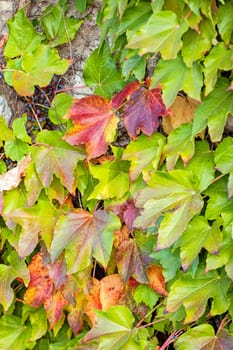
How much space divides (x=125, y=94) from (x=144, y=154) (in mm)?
172

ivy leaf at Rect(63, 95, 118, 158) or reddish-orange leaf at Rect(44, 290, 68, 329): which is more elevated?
ivy leaf at Rect(63, 95, 118, 158)

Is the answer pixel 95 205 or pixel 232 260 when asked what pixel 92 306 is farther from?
pixel 232 260

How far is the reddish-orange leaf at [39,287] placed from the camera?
179 cm

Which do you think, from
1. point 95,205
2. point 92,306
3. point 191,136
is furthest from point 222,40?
point 92,306

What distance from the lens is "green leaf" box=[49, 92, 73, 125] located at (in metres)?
1.72

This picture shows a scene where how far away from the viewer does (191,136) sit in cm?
151

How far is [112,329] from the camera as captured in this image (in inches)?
61.4

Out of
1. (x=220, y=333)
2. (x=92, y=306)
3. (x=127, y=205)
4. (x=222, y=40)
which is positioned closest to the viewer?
(x=222, y=40)

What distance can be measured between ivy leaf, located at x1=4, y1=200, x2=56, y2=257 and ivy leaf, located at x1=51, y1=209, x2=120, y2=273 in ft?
0.26

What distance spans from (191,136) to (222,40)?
252 millimetres

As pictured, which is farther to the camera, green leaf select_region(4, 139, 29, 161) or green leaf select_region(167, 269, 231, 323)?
green leaf select_region(4, 139, 29, 161)

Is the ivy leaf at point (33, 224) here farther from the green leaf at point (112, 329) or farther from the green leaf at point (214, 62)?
the green leaf at point (214, 62)

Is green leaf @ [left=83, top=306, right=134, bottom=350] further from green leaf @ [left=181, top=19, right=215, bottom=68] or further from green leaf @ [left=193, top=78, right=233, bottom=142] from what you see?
green leaf @ [left=181, top=19, right=215, bottom=68]

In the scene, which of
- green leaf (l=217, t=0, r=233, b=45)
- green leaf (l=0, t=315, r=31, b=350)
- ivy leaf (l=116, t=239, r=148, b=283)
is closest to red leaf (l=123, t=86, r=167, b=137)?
green leaf (l=217, t=0, r=233, b=45)
